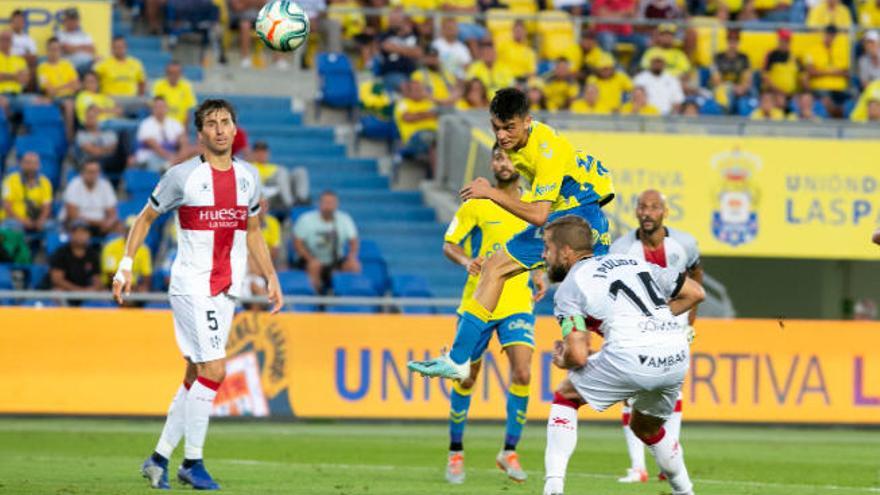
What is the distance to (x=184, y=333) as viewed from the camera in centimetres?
1177

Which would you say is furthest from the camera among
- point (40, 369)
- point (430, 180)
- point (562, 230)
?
point (430, 180)

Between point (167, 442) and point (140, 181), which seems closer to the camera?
point (167, 442)

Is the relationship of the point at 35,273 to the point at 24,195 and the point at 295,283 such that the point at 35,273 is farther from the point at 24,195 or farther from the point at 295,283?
the point at 295,283

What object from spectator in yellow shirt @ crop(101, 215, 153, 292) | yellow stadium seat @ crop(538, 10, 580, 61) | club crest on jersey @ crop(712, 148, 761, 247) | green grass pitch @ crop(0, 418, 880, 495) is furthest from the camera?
yellow stadium seat @ crop(538, 10, 580, 61)

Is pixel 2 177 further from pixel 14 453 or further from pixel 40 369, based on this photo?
pixel 14 453

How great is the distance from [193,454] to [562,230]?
3321mm

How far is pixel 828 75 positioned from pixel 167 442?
1809 cm

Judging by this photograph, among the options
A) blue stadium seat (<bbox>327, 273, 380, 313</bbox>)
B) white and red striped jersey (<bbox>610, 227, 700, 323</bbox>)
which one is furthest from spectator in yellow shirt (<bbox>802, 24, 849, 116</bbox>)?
white and red striped jersey (<bbox>610, 227, 700, 323</bbox>)

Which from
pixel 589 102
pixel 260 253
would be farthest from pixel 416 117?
pixel 260 253

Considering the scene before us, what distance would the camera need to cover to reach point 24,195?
22125mm

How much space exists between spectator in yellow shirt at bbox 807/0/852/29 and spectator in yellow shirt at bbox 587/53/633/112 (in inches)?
150

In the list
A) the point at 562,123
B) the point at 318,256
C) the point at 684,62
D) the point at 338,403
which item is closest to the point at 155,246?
the point at 318,256

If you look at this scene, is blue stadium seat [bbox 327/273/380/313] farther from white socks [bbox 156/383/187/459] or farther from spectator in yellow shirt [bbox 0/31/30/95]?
white socks [bbox 156/383/187/459]

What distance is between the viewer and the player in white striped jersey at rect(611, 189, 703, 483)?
41.9 ft
